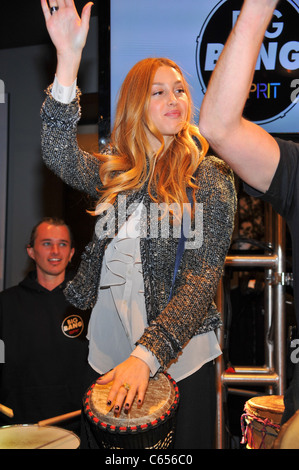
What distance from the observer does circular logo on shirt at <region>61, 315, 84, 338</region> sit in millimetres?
3396

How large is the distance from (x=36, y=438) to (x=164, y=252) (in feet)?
2.14

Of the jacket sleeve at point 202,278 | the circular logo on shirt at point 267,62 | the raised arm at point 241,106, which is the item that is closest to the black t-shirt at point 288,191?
the raised arm at point 241,106

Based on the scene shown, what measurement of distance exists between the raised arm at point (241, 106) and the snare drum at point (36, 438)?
872mm

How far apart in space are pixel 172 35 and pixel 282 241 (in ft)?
3.47

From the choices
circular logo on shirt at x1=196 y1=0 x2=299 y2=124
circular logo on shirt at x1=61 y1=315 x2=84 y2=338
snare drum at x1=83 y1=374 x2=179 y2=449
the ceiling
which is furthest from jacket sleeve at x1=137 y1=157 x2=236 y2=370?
the ceiling

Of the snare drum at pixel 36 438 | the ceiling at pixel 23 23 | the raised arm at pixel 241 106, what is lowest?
the snare drum at pixel 36 438

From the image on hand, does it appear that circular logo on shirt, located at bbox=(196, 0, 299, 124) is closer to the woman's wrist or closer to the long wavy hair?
the long wavy hair


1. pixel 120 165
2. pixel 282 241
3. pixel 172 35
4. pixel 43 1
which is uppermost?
pixel 172 35

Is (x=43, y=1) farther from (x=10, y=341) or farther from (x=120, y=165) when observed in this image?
(x=10, y=341)

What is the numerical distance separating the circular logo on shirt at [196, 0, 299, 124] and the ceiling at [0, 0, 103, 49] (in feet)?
4.50

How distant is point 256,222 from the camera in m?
4.20

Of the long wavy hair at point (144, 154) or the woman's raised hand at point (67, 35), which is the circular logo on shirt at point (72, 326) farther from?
the woman's raised hand at point (67, 35)

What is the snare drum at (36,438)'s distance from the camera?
5.08 ft
